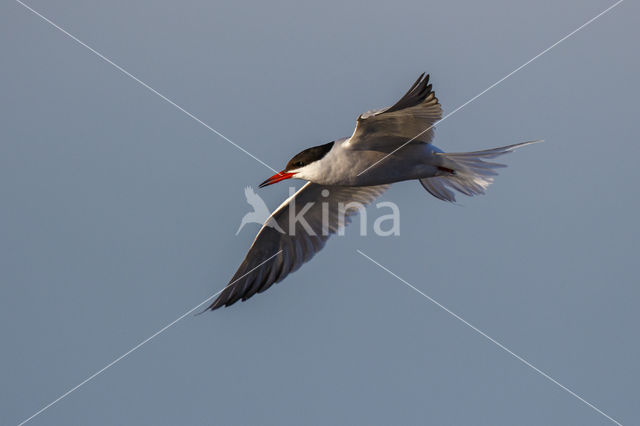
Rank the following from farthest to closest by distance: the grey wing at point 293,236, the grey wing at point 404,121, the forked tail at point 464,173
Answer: the grey wing at point 293,236, the forked tail at point 464,173, the grey wing at point 404,121

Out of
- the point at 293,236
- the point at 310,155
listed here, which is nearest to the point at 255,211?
the point at 293,236

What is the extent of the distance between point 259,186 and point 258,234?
1.28 meters

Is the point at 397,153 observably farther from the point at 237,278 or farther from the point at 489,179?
the point at 237,278

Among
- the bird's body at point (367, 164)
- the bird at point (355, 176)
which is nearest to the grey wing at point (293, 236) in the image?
the bird at point (355, 176)

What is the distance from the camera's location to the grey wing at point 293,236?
1001 centimetres

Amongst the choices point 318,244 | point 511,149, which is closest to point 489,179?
point 511,149

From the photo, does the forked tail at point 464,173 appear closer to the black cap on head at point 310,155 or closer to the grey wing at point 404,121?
the grey wing at point 404,121

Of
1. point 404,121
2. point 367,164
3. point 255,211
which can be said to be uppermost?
point 404,121

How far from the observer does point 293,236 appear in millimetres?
10273

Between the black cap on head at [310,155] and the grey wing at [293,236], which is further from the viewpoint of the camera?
the grey wing at [293,236]

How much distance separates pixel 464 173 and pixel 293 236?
89.9 inches

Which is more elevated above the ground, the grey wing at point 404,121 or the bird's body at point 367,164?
Result: the grey wing at point 404,121

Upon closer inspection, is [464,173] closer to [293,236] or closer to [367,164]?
[367,164]

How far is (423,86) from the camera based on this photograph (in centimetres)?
800
